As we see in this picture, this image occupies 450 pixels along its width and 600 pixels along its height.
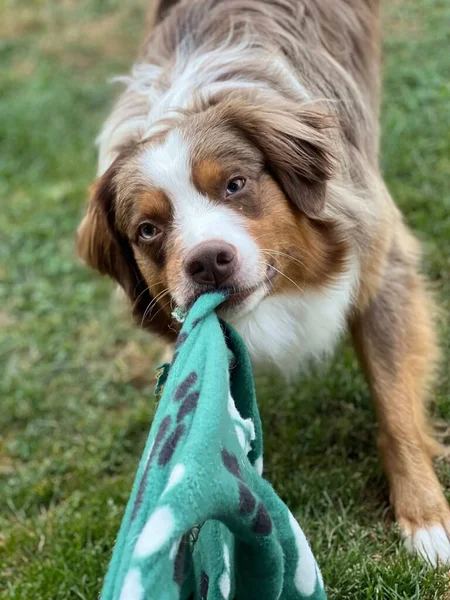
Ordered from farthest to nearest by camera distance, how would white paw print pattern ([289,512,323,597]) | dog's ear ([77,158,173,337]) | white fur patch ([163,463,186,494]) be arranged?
dog's ear ([77,158,173,337])
white paw print pattern ([289,512,323,597])
white fur patch ([163,463,186,494])

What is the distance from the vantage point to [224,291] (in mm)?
2703

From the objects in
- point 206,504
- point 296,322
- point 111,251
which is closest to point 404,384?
point 296,322

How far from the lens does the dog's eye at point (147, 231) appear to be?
303 centimetres

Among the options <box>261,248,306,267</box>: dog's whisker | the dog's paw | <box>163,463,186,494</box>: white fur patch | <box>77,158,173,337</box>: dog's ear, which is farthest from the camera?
<box>77,158,173,337</box>: dog's ear

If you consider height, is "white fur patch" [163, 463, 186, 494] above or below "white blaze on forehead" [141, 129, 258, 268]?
below

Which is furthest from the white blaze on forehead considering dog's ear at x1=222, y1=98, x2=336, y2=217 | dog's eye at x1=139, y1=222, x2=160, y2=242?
dog's ear at x1=222, y1=98, x2=336, y2=217

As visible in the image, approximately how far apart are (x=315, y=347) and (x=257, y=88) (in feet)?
3.83

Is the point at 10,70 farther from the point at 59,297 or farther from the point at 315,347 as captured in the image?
the point at 315,347

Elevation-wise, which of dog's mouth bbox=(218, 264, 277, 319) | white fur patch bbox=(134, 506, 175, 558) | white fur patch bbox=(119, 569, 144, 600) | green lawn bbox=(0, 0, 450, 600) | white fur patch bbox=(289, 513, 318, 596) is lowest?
green lawn bbox=(0, 0, 450, 600)

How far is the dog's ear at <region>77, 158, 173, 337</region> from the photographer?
3.31m

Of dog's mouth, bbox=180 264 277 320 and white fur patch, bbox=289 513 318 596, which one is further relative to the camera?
dog's mouth, bbox=180 264 277 320

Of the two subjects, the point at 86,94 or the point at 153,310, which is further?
the point at 86,94

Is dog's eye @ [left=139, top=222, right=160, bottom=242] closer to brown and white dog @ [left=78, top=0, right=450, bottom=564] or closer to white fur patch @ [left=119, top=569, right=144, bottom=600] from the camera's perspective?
brown and white dog @ [left=78, top=0, right=450, bottom=564]

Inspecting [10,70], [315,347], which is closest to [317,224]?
[315,347]
